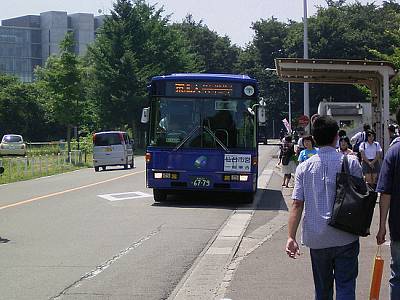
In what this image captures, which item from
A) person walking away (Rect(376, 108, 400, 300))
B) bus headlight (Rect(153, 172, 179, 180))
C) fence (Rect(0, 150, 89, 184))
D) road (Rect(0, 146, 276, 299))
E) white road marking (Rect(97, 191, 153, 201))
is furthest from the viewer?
fence (Rect(0, 150, 89, 184))

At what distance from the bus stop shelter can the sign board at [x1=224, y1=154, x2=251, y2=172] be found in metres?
3.34

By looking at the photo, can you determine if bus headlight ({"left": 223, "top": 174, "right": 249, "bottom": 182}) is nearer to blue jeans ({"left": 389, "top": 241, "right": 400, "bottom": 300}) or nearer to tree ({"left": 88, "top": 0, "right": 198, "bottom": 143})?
blue jeans ({"left": 389, "top": 241, "right": 400, "bottom": 300})

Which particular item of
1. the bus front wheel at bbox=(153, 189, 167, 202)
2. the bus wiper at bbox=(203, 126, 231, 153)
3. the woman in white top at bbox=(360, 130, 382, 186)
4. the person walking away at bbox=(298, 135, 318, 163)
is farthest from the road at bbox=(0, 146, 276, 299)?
the woman in white top at bbox=(360, 130, 382, 186)

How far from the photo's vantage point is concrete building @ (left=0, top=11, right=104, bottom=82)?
465 ft

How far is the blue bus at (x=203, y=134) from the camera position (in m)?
16.2

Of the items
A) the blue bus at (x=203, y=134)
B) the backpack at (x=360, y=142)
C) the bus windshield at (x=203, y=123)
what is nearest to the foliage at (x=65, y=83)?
the blue bus at (x=203, y=134)

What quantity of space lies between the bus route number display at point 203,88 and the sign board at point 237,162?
1646 mm

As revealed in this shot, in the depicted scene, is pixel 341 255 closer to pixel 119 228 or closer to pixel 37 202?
pixel 119 228

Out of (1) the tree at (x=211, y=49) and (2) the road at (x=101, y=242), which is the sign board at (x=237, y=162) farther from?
(1) the tree at (x=211, y=49)

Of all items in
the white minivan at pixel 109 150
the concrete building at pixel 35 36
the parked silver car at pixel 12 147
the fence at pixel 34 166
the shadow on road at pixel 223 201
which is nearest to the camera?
the shadow on road at pixel 223 201

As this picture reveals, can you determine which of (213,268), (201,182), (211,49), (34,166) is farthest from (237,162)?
(211,49)

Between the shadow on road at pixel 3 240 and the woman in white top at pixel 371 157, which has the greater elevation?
the woman in white top at pixel 371 157

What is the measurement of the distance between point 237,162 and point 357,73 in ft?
18.5

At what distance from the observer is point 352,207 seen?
4.90 meters
